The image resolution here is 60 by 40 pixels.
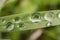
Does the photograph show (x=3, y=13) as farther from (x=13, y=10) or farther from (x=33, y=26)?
(x=33, y=26)

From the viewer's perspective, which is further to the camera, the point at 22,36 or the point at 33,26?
the point at 22,36

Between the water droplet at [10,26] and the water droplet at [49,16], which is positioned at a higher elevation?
the water droplet at [49,16]

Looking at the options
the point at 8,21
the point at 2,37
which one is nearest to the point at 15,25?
the point at 8,21

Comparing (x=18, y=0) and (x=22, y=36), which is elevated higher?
(x=18, y=0)

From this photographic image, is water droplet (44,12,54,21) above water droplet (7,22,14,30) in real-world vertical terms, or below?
above

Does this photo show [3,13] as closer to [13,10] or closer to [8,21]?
[13,10]

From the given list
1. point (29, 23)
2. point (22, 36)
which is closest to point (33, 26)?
point (29, 23)

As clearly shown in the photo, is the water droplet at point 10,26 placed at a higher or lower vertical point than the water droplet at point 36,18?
lower

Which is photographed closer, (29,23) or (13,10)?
(29,23)

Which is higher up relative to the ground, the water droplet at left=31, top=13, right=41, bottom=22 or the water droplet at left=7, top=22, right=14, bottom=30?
the water droplet at left=31, top=13, right=41, bottom=22
